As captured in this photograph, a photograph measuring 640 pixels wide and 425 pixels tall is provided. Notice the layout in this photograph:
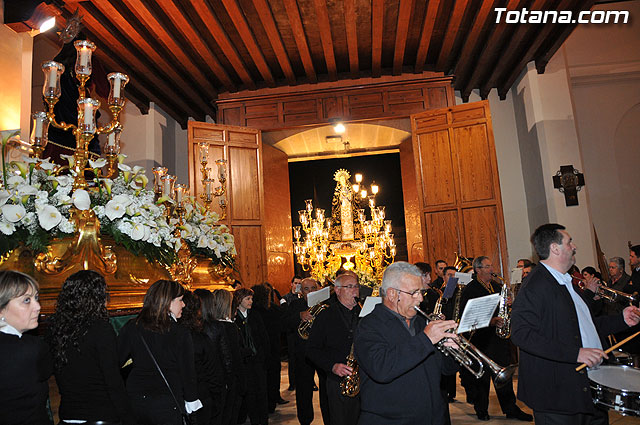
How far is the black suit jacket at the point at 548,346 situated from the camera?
2861 mm

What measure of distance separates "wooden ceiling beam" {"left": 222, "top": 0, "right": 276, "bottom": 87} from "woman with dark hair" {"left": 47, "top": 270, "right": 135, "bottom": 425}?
585 centimetres

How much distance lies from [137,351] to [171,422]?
47 cm

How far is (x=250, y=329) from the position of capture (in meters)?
5.52

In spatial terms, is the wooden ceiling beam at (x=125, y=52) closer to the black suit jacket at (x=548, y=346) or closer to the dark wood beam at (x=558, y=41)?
the dark wood beam at (x=558, y=41)

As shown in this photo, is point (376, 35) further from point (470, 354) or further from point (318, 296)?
point (470, 354)

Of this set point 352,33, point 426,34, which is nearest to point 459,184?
point 426,34

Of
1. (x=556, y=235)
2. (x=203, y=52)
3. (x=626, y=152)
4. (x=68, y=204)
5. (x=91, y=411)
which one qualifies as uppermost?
(x=203, y=52)

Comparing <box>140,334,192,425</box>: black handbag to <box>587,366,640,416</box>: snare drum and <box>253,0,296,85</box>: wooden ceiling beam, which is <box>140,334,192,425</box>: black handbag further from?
<box>253,0,296,85</box>: wooden ceiling beam

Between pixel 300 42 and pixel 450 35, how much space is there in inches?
98.0

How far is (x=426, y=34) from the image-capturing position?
8.66 meters

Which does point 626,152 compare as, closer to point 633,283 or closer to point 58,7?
point 633,283

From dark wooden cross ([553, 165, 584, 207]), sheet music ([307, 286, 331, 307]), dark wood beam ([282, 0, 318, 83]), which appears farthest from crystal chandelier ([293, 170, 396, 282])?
sheet music ([307, 286, 331, 307])

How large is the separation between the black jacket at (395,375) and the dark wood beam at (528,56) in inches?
273

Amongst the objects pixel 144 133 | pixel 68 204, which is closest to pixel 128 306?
pixel 68 204
